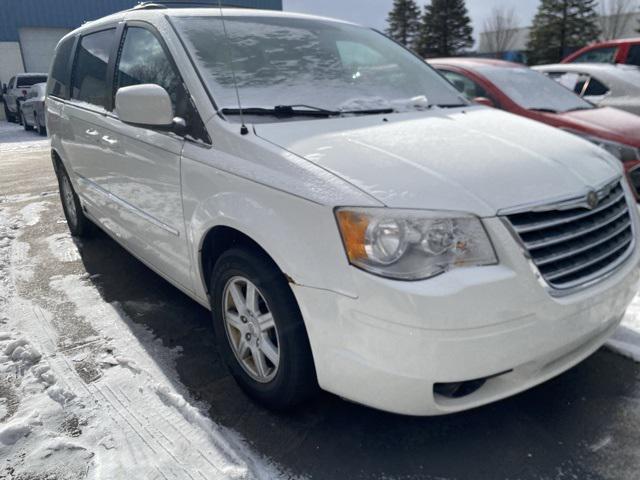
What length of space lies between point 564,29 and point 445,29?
8605 mm

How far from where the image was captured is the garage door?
2478 centimetres

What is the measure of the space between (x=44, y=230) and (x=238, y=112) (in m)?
3.87

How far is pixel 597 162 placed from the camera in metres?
2.42

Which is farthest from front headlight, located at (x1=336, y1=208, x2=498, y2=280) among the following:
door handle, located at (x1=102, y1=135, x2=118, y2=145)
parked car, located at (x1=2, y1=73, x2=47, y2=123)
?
parked car, located at (x1=2, y1=73, x2=47, y2=123)

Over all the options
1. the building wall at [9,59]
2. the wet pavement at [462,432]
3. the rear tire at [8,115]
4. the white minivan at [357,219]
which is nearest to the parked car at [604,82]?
the white minivan at [357,219]

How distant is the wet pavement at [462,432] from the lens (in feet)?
6.77

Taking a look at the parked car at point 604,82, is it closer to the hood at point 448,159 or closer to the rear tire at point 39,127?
the hood at point 448,159

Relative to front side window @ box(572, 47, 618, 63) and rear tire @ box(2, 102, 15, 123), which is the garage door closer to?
rear tire @ box(2, 102, 15, 123)

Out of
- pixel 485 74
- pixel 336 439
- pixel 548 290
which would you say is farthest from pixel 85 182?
pixel 485 74

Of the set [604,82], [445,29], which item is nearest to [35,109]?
[604,82]

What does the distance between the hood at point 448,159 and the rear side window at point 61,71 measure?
9.74 feet

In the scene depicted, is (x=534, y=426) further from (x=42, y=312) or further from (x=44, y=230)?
(x=44, y=230)

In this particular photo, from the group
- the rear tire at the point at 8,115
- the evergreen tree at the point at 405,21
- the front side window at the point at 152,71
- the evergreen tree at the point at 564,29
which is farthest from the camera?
the evergreen tree at the point at 405,21

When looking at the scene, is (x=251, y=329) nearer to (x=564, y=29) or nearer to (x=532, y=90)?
(x=532, y=90)
